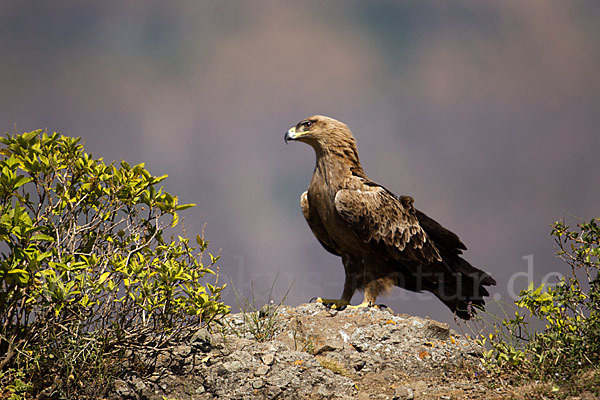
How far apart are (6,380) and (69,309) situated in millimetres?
880

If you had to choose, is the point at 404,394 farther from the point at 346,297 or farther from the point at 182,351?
the point at 346,297

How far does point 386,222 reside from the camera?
817cm

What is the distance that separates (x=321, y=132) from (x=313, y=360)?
3.63 metres

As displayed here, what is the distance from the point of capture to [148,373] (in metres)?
5.73

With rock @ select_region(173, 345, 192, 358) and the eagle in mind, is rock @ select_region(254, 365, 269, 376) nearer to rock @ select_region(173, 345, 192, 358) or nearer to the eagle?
rock @ select_region(173, 345, 192, 358)

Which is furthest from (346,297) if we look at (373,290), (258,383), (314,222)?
(258,383)

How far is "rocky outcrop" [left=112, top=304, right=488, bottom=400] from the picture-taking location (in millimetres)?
5668

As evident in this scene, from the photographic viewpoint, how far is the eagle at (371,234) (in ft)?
26.4

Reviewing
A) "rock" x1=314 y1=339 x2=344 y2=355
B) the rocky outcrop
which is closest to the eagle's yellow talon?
the rocky outcrop

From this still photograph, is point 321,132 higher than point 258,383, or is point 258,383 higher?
point 321,132

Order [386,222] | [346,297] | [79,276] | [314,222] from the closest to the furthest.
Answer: [79,276], [386,222], [346,297], [314,222]

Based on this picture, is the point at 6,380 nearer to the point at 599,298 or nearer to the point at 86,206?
the point at 86,206

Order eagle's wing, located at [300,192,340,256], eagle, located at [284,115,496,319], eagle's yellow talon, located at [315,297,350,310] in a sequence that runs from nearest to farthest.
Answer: eagle, located at [284,115,496,319] → eagle's yellow talon, located at [315,297,350,310] → eagle's wing, located at [300,192,340,256]

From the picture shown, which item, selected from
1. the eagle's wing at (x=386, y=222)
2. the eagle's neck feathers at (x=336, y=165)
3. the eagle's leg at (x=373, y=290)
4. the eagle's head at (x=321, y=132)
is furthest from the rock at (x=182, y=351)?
the eagle's head at (x=321, y=132)
